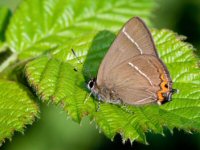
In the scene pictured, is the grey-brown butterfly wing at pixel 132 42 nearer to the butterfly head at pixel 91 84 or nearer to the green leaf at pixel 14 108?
the butterfly head at pixel 91 84

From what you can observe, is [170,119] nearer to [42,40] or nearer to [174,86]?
[174,86]

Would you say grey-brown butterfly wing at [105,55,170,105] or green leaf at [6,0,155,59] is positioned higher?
green leaf at [6,0,155,59]

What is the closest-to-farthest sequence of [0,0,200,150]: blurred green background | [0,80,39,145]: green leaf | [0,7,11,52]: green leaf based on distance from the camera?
[0,80,39,145]: green leaf < [0,7,11,52]: green leaf < [0,0,200,150]: blurred green background

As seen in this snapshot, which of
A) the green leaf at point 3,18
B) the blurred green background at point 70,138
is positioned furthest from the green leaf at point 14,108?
the blurred green background at point 70,138

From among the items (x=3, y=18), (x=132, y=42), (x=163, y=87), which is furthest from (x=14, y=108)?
(x=3, y=18)

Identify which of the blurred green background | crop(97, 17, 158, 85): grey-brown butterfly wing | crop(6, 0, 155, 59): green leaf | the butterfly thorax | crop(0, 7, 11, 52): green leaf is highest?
crop(0, 7, 11, 52): green leaf

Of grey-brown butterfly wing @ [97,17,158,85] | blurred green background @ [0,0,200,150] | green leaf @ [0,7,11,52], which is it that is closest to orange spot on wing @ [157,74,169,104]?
grey-brown butterfly wing @ [97,17,158,85]

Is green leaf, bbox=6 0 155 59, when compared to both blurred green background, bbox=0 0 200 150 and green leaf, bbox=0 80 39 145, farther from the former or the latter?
blurred green background, bbox=0 0 200 150
